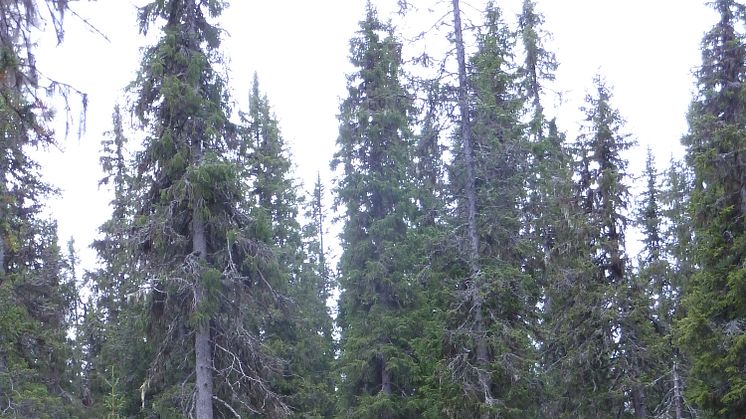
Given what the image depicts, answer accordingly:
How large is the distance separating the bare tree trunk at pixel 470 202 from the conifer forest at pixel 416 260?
64 millimetres

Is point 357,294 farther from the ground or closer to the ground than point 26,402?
farther from the ground

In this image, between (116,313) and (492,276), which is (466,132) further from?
(116,313)

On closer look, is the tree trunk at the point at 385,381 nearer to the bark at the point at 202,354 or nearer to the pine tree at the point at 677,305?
the bark at the point at 202,354

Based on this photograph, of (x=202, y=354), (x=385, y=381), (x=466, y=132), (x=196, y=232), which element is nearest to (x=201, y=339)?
(x=202, y=354)

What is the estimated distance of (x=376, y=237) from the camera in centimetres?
2162

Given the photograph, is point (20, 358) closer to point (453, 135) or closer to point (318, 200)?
point (453, 135)

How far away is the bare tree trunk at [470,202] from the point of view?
1658 cm

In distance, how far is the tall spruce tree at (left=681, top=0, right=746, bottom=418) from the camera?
13680mm

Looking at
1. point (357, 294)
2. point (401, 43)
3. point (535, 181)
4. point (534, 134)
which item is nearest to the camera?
point (401, 43)

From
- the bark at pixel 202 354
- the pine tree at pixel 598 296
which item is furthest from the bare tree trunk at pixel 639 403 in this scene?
the bark at pixel 202 354

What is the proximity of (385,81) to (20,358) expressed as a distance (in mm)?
12880

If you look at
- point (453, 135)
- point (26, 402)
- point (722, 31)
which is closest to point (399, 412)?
point (453, 135)

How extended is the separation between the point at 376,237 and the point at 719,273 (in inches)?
393

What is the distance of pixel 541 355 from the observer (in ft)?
63.2
